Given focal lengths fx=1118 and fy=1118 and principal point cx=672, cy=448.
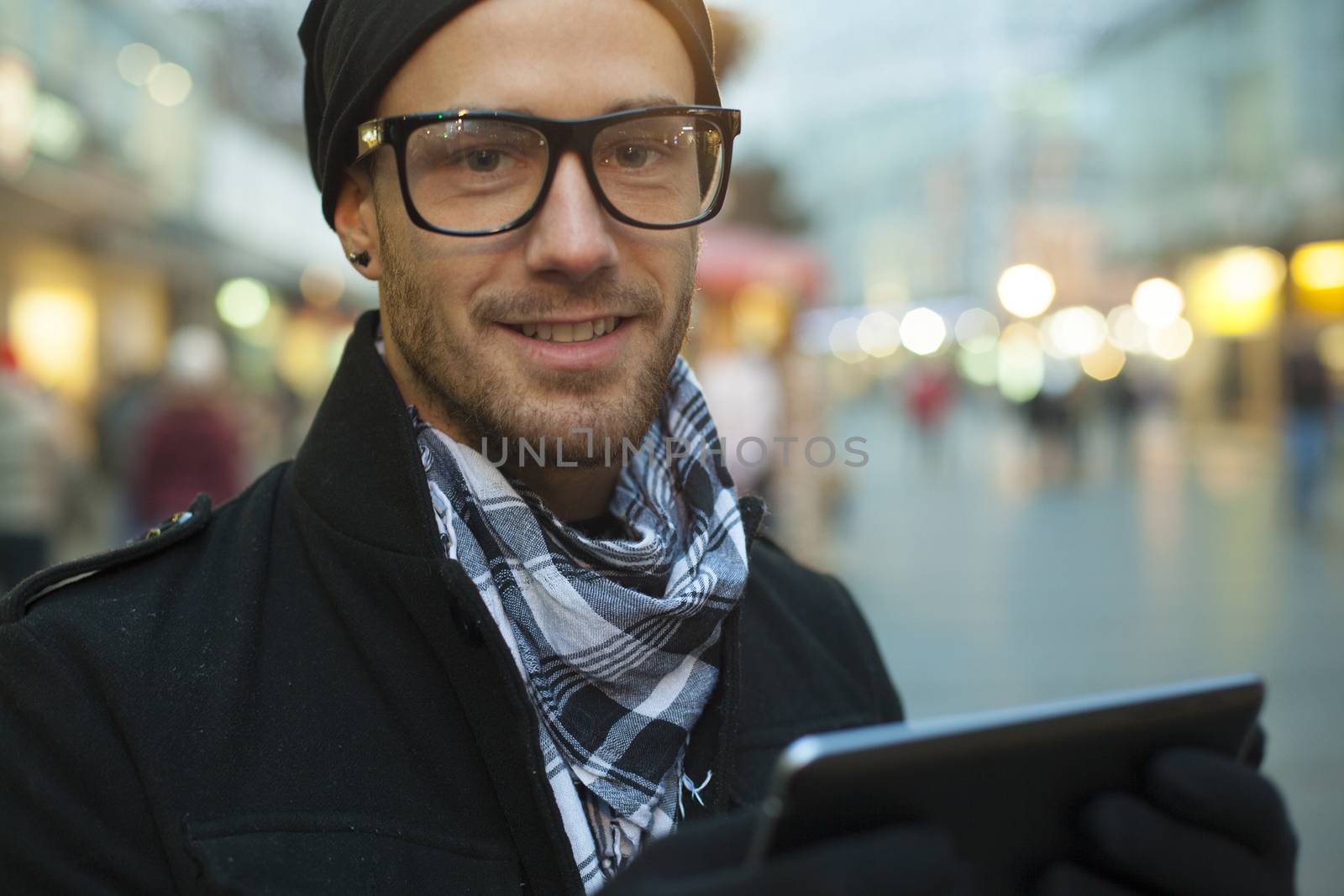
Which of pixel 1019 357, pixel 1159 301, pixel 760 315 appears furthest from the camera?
pixel 1019 357

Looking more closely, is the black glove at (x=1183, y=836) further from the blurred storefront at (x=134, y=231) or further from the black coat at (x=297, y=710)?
the blurred storefront at (x=134, y=231)

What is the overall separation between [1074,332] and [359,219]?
33.4 metres

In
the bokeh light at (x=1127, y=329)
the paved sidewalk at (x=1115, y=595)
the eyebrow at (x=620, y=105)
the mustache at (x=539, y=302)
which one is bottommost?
the paved sidewalk at (x=1115, y=595)

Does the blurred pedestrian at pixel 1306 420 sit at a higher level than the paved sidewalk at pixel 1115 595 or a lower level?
higher

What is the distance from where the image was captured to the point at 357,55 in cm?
161

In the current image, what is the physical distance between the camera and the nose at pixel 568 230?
4.99 feet

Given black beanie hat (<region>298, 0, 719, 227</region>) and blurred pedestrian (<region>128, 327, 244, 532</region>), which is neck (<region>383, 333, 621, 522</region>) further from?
blurred pedestrian (<region>128, 327, 244, 532</region>)

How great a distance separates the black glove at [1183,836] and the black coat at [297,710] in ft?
2.11

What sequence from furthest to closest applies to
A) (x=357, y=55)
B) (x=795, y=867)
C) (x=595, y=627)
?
1. (x=357, y=55)
2. (x=595, y=627)
3. (x=795, y=867)

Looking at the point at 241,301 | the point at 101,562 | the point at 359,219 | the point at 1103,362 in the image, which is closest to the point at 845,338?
the point at 1103,362

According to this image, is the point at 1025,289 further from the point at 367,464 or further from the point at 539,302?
the point at 367,464

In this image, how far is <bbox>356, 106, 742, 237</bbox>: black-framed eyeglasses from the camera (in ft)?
5.02

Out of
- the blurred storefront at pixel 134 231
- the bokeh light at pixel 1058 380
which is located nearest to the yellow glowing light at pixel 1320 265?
the bokeh light at pixel 1058 380

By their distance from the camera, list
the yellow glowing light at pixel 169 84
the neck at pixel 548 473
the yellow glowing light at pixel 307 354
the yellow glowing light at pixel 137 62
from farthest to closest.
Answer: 1. the yellow glowing light at pixel 307 354
2. the yellow glowing light at pixel 169 84
3. the yellow glowing light at pixel 137 62
4. the neck at pixel 548 473
